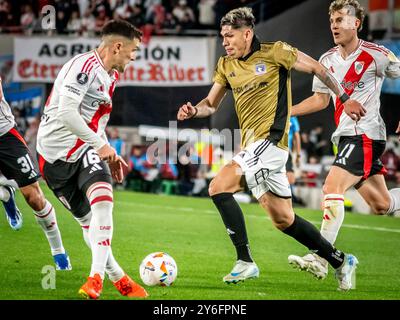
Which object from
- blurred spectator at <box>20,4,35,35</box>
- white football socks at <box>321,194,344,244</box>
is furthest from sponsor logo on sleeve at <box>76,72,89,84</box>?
blurred spectator at <box>20,4,35,35</box>

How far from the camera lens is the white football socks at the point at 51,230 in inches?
325

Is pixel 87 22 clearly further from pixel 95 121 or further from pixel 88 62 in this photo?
pixel 88 62

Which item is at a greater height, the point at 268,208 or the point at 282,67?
the point at 282,67

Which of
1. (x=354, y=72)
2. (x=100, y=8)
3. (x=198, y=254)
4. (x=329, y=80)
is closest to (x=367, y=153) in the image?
(x=354, y=72)

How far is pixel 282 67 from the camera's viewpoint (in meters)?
7.68

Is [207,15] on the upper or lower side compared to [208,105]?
upper

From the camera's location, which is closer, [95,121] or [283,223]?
[95,121]

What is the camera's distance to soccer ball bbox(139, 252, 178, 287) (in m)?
7.34

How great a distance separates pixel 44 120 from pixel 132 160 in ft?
53.5

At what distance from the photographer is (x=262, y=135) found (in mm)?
7621

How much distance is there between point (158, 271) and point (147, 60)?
54.6ft
